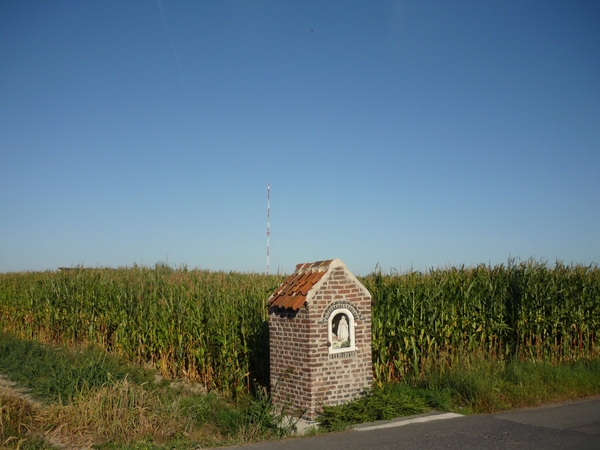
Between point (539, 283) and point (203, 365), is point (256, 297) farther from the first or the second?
point (539, 283)

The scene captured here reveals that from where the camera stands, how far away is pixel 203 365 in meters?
14.7

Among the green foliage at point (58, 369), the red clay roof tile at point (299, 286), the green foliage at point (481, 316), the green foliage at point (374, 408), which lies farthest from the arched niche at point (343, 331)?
→ the green foliage at point (58, 369)

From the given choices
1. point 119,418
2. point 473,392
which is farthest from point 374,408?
point 119,418

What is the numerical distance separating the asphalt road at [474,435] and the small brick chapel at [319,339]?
1.38 m

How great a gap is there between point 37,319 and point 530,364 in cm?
1865

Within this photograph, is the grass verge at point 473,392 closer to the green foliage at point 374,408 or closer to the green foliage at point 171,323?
the green foliage at point 374,408

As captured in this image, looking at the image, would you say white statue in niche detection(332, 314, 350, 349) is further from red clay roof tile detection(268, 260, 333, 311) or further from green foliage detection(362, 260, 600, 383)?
green foliage detection(362, 260, 600, 383)

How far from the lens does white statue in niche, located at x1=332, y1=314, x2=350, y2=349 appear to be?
1107 centimetres

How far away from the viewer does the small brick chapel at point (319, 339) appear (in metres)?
10.6

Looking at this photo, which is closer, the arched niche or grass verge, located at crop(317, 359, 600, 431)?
grass verge, located at crop(317, 359, 600, 431)

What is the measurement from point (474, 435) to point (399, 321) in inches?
214

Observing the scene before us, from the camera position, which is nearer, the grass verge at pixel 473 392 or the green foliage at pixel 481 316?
the grass verge at pixel 473 392

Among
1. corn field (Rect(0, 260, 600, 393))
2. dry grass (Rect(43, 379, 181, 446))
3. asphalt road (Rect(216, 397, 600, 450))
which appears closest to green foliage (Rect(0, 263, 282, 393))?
corn field (Rect(0, 260, 600, 393))

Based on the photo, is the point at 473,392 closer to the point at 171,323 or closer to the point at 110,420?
the point at 110,420
